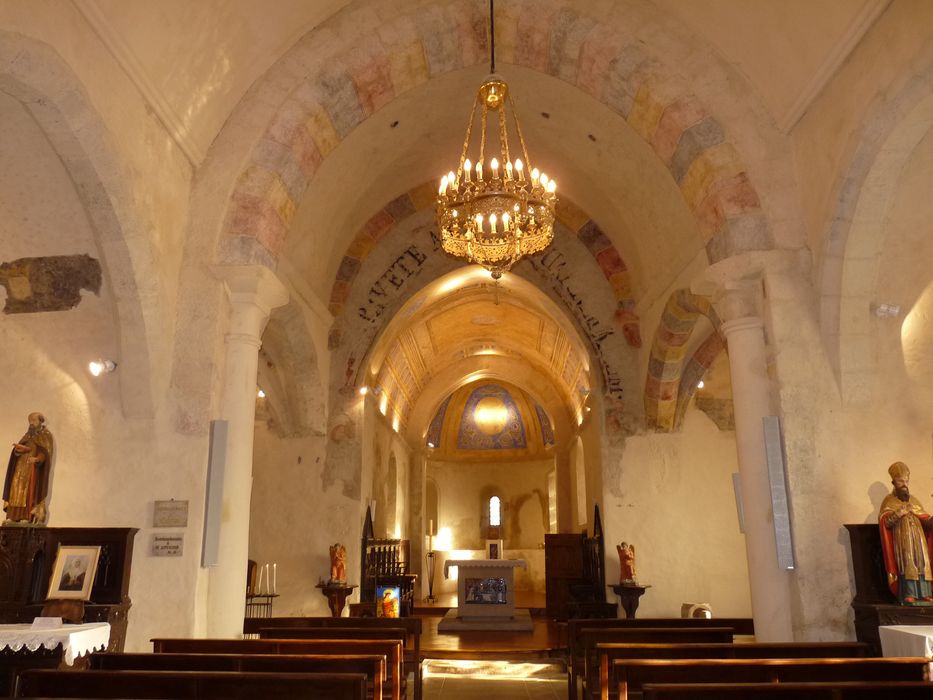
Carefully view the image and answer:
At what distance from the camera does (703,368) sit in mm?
12352

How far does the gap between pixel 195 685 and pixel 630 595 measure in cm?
902

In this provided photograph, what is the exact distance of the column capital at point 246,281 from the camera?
7.65 meters

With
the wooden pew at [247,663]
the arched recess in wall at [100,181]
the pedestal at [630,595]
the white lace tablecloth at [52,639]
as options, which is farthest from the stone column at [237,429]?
the pedestal at [630,595]

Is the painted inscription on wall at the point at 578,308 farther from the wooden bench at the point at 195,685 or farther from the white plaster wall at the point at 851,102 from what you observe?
the wooden bench at the point at 195,685

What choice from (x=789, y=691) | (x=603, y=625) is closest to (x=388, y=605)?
(x=603, y=625)

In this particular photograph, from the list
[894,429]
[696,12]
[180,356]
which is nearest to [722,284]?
[894,429]

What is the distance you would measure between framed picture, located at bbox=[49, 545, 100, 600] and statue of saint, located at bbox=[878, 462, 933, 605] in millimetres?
6702

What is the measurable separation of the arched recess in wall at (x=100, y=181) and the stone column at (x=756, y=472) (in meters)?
5.70

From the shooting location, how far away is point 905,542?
6.18m

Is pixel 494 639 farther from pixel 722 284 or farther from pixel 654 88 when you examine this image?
pixel 654 88

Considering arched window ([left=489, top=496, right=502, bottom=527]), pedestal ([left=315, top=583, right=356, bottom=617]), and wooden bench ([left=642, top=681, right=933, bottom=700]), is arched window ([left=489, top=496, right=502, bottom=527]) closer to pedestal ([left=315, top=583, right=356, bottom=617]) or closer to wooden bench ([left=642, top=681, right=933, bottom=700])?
pedestal ([left=315, top=583, right=356, bottom=617])

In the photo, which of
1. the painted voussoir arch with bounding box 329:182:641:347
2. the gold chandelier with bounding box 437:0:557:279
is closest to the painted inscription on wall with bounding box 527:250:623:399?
the painted voussoir arch with bounding box 329:182:641:347

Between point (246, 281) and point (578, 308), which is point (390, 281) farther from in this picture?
point (246, 281)

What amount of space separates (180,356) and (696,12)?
21.0 ft
